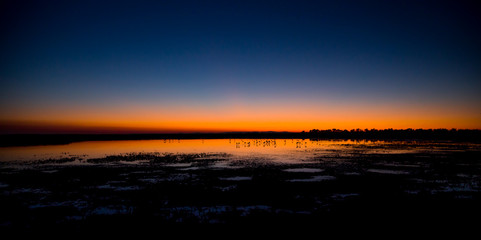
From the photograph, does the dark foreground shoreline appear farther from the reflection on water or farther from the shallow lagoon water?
the reflection on water

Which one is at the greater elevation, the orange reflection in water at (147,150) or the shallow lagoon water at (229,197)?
the orange reflection in water at (147,150)

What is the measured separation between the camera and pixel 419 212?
35.5ft

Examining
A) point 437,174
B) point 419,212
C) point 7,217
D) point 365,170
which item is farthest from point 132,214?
point 437,174

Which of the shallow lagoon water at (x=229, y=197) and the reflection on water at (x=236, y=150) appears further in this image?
the reflection on water at (x=236, y=150)

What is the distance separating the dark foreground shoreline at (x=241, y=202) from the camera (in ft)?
31.0

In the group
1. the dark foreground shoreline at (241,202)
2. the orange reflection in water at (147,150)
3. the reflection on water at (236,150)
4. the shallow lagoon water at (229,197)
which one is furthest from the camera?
the orange reflection in water at (147,150)

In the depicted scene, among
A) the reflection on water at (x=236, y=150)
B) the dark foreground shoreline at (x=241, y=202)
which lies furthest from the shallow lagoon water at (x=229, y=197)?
the reflection on water at (x=236, y=150)

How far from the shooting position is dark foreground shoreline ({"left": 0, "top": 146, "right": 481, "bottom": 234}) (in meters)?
9.45

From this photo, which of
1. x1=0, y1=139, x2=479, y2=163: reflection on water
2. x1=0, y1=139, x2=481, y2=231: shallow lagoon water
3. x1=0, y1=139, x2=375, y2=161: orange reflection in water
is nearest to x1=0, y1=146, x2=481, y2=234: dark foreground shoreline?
x1=0, y1=139, x2=481, y2=231: shallow lagoon water

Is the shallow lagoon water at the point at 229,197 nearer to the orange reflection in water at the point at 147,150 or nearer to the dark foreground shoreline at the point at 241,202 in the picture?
the dark foreground shoreline at the point at 241,202

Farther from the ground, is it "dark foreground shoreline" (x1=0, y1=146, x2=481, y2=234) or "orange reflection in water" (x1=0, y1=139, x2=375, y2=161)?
"orange reflection in water" (x1=0, y1=139, x2=375, y2=161)

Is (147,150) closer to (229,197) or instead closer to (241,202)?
(229,197)

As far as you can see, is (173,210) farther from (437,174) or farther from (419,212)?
(437,174)

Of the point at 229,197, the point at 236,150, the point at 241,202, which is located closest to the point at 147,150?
the point at 236,150
